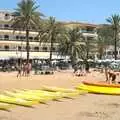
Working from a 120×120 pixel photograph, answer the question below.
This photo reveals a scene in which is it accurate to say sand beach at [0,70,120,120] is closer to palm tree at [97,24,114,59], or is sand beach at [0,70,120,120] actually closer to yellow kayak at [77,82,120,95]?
yellow kayak at [77,82,120,95]

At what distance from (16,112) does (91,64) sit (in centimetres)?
4689

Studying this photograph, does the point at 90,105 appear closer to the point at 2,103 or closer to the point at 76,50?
the point at 2,103

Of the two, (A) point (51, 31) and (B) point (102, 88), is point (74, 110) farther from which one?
(A) point (51, 31)

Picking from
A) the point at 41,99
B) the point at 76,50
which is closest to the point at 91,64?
the point at 76,50

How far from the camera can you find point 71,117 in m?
19.0

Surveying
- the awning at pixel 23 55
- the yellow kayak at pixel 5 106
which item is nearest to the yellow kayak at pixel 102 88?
the yellow kayak at pixel 5 106

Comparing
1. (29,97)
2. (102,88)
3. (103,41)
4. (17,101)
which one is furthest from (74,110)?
(103,41)

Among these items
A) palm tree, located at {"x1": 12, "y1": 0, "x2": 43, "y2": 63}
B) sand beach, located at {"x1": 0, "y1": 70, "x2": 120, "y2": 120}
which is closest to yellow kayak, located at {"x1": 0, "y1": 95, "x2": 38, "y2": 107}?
sand beach, located at {"x1": 0, "y1": 70, "x2": 120, "y2": 120}

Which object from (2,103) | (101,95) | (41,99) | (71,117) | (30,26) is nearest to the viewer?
(71,117)

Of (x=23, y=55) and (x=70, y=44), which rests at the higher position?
(x=70, y=44)

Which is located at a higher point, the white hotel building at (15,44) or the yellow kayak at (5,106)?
the white hotel building at (15,44)

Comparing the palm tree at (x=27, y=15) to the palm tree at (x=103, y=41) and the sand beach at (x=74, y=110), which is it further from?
the sand beach at (x=74, y=110)

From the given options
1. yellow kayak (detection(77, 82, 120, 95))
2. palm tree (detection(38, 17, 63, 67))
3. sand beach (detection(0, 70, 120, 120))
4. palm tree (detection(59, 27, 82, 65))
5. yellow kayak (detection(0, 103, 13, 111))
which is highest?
palm tree (detection(38, 17, 63, 67))

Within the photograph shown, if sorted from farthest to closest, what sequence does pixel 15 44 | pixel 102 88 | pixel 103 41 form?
pixel 103 41 < pixel 15 44 < pixel 102 88
